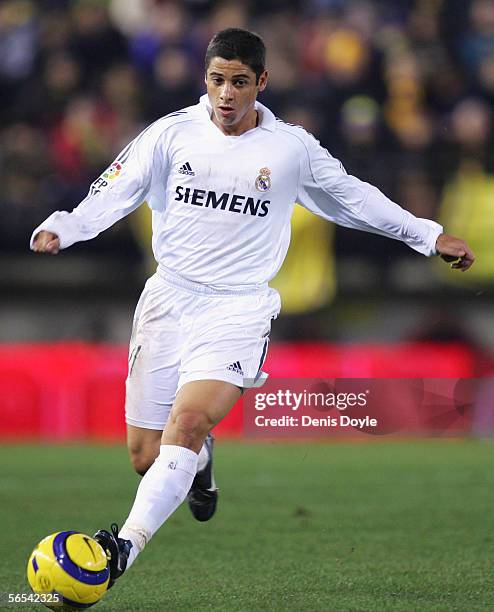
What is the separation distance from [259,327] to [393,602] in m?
1.32

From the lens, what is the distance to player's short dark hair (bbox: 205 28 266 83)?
18.7 feet

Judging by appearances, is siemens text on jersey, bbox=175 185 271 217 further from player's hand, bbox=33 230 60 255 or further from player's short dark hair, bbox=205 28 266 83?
player's hand, bbox=33 230 60 255

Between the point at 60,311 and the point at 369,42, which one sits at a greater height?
Answer: the point at 369,42

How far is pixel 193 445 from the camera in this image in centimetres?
540

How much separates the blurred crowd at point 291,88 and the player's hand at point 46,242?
27.9 feet

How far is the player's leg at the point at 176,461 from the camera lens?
521cm

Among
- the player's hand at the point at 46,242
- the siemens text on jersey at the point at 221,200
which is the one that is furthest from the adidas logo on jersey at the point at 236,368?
the player's hand at the point at 46,242

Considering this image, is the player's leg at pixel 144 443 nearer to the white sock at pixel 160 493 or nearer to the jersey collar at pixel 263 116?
the white sock at pixel 160 493

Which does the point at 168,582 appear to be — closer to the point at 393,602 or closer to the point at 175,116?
the point at 393,602

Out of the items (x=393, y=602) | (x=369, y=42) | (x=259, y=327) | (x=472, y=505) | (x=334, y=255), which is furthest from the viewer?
(x=369, y=42)

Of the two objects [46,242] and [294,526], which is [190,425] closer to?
[46,242]

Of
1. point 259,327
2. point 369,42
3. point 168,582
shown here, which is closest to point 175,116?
point 259,327

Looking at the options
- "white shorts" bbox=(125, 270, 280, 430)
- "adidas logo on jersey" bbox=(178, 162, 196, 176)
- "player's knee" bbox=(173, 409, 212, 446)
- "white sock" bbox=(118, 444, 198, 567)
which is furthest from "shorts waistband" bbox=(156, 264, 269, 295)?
"white sock" bbox=(118, 444, 198, 567)

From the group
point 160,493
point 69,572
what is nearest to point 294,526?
point 160,493
